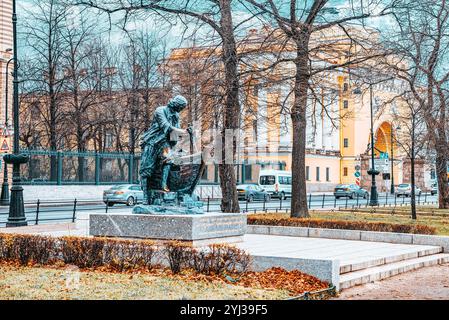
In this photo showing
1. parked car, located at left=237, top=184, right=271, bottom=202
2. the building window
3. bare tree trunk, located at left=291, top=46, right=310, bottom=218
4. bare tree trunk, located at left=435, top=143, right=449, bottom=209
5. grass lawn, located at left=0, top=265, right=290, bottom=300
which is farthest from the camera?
the building window

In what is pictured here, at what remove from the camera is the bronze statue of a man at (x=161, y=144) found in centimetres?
Result: 1706

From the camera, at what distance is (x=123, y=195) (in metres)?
43.5

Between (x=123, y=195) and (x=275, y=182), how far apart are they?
22.4 meters

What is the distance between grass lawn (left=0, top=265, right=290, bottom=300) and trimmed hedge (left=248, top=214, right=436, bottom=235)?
9709mm

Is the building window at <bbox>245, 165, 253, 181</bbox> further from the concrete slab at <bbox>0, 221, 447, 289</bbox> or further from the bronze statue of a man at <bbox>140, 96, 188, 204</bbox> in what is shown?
the bronze statue of a man at <bbox>140, 96, 188, 204</bbox>

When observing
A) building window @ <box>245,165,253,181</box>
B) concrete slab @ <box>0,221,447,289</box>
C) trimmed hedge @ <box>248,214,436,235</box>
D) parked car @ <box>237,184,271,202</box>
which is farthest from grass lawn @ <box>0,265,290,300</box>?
building window @ <box>245,165,253,181</box>

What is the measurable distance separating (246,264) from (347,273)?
2.42 m

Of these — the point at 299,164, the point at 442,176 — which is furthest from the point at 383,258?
the point at 442,176

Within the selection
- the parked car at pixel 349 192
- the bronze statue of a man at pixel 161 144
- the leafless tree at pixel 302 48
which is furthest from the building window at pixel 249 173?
the bronze statue of a man at pixel 161 144

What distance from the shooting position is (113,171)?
52.6m

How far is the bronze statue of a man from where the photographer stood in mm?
17062

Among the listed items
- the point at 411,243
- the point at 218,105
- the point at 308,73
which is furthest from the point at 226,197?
the point at 411,243

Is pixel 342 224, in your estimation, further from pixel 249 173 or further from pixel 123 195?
pixel 249 173
